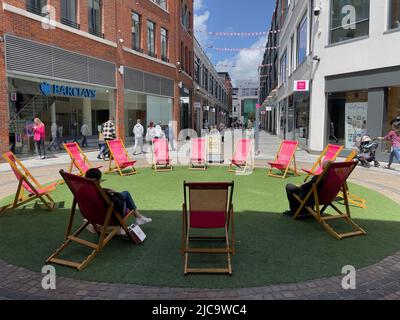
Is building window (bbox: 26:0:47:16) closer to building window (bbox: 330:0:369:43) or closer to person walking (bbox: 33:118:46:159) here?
person walking (bbox: 33:118:46:159)

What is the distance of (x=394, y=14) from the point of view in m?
12.5

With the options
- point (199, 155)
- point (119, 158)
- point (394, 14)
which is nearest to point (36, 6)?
point (119, 158)

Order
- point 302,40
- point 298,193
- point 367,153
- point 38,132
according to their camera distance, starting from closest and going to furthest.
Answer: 1. point 298,193
2. point 367,153
3. point 38,132
4. point 302,40

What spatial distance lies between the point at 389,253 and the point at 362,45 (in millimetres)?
11187

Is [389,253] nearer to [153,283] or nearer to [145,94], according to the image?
[153,283]

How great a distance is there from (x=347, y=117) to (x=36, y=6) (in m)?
13.1

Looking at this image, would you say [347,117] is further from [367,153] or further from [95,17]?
[95,17]

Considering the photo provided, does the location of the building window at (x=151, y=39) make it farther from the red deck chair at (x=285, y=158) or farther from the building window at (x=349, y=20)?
the red deck chair at (x=285, y=158)

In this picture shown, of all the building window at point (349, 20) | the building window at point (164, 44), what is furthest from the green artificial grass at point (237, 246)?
the building window at point (164, 44)

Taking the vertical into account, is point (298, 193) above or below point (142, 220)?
above

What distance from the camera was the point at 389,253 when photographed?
438 centimetres

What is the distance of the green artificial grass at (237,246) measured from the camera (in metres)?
3.77

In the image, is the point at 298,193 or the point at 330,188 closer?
the point at 330,188

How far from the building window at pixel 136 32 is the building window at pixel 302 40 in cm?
939
